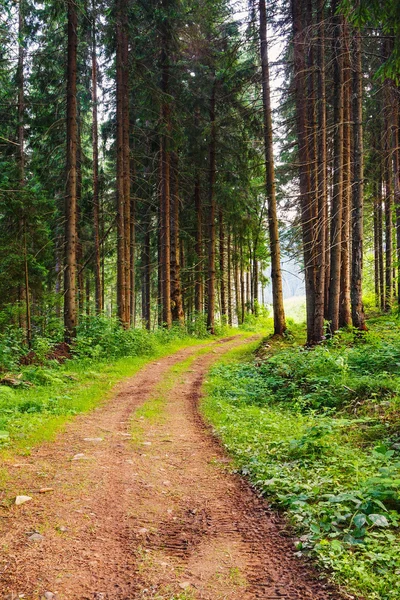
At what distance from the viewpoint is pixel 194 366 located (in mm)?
13664

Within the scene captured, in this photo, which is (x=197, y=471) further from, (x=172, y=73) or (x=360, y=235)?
(x=172, y=73)

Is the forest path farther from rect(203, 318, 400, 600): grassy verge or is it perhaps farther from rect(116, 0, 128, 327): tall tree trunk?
rect(116, 0, 128, 327): tall tree trunk

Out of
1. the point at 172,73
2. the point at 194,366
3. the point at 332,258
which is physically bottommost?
the point at 194,366

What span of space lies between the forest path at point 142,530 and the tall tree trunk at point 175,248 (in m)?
15.6

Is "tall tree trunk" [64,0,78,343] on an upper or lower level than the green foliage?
upper

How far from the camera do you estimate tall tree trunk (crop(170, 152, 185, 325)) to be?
21.3m

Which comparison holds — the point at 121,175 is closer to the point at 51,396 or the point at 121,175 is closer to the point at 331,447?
the point at 51,396

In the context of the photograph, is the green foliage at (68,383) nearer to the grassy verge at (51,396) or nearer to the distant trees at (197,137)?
the grassy verge at (51,396)

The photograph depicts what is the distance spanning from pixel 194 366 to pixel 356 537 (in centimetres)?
1064

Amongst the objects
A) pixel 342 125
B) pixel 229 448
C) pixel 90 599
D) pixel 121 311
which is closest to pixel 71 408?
pixel 229 448

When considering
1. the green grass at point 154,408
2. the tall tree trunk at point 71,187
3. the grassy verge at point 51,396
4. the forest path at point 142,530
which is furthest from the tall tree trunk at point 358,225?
the tall tree trunk at point 71,187

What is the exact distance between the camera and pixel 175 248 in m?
21.2

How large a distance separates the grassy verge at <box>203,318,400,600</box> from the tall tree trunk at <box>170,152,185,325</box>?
36.5ft

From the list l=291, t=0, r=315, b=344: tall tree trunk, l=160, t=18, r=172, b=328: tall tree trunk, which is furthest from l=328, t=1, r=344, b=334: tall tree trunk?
l=160, t=18, r=172, b=328: tall tree trunk
